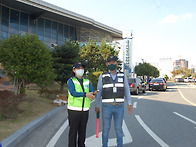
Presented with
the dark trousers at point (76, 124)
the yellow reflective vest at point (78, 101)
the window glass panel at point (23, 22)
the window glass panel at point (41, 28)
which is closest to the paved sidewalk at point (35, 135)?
the dark trousers at point (76, 124)

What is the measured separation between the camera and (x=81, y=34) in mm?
39156

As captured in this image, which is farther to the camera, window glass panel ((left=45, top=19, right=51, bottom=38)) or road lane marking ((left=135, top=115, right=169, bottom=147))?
window glass panel ((left=45, top=19, right=51, bottom=38))

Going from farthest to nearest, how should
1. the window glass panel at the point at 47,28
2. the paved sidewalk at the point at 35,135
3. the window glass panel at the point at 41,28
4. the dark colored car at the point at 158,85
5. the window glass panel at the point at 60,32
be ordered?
the window glass panel at the point at 60,32
the window glass panel at the point at 47,28
the window glass panel at the point at 41,28
the dark colored car at the point at 158,85
the paved sidewalk at the point at 35,135

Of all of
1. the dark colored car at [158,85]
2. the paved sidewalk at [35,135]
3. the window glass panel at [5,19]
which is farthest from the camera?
the window glass panel at [5,19]

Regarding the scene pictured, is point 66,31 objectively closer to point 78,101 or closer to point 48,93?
point 48,93

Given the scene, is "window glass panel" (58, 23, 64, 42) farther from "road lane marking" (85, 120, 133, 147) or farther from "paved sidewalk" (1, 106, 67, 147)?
"road lane marking" (85, 120, 133, 147)

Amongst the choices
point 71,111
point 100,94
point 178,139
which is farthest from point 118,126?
point 178,139

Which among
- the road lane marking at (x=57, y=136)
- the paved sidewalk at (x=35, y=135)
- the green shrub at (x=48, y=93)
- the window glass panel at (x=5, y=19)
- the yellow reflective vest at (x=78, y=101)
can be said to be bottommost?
the road lane marking at (x=57, y=136)

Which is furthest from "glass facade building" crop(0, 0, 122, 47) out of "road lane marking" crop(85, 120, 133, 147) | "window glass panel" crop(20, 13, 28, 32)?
"road lane marking" crop(85, 120, 133, 147)

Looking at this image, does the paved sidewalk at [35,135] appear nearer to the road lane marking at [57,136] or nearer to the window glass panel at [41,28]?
the road lane marking at [57,136]

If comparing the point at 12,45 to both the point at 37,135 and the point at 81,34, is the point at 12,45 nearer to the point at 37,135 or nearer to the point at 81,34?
the point at 37,135

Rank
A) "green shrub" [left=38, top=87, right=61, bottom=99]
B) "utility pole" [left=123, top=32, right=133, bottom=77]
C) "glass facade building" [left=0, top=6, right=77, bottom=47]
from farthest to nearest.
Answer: "utility pole" [left=123, top=32, right=133, bottom=77] → "glass facade building" [left=0, top=6, right=77, bottom=47] → "green shrub" [left=38, top=87, right=61, bottom=99]

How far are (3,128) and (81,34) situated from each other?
35.3 m

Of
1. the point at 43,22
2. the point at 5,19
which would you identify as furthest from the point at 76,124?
the point at 43,22
